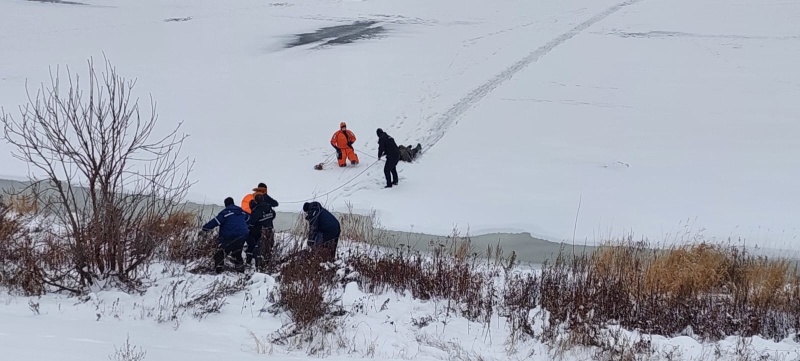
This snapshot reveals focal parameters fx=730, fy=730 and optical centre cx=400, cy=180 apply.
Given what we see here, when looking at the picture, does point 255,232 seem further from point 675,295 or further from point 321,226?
point 675,295

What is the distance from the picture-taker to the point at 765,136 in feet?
61.1

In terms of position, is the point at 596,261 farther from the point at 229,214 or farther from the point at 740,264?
the point at 229,214

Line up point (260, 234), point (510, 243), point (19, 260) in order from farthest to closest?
point (510, 243) < point (260, 234) < point (19, 260)

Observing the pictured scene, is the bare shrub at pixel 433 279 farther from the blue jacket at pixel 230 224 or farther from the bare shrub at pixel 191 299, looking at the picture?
the bare shrub at pixel 191 299

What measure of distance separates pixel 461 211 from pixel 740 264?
5.09m

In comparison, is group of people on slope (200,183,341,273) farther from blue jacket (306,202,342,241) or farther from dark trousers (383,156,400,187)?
dark trousers (383,156,400,187)

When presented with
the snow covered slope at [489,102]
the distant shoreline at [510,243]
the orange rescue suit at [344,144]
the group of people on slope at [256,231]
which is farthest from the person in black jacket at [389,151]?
the group of people on slope at [256,231]

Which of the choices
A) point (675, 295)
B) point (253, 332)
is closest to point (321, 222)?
point (253, 332)

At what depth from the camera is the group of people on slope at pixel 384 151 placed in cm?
1384

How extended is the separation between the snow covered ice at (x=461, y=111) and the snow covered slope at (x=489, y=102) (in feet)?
0.24

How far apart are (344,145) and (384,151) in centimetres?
142

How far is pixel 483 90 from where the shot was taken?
22.7 metres

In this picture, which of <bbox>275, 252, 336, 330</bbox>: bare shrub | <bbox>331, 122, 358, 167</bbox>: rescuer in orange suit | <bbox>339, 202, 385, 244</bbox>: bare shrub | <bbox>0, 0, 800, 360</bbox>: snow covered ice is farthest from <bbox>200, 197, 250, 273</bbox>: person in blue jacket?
→ <bbox>331, 122, 358, 167</bbox>: rescuer in orange suit

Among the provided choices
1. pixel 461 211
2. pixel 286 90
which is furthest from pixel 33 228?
pixel 286 90
